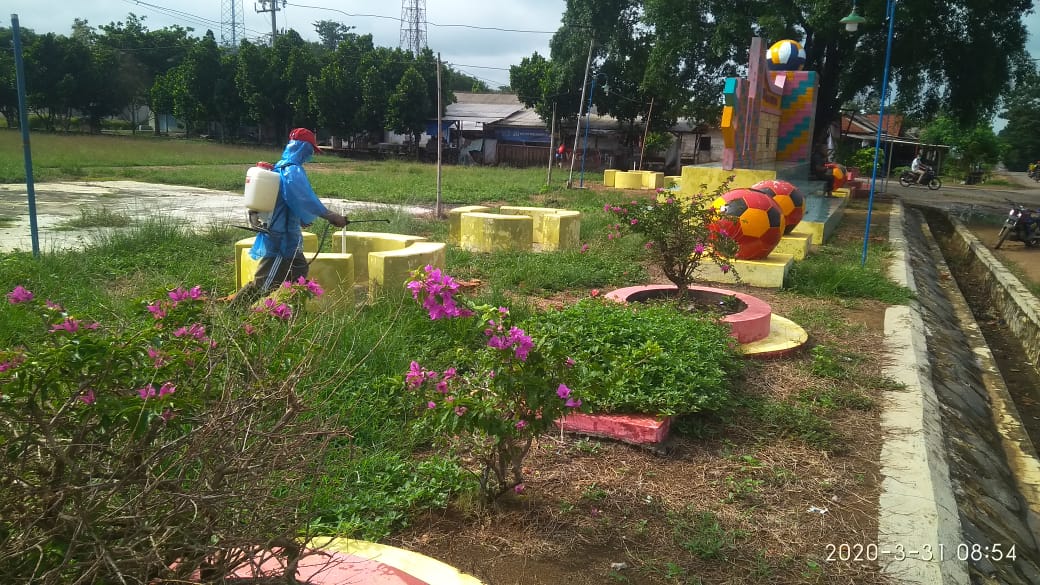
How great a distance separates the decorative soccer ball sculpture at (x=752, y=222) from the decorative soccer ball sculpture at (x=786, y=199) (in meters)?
0.93

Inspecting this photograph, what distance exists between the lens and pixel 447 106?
128 ft

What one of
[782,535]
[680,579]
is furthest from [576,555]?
[782,535]

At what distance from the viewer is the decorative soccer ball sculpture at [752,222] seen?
8.02 metres

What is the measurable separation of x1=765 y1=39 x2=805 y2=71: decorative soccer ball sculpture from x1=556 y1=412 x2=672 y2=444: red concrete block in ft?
52.0

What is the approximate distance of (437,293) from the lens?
301 cm

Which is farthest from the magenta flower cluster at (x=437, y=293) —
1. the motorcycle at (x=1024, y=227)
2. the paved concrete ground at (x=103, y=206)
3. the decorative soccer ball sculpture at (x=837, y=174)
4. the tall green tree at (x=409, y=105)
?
the tall green tree at (x=409, y=105)

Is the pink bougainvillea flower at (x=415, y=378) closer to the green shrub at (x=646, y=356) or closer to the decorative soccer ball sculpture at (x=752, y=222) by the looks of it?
the green shrub at (x=646, y=356)

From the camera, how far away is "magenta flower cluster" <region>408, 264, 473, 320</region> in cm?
300

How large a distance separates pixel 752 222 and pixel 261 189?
517cm

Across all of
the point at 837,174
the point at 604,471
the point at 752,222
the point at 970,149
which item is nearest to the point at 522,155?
the point at 837,174

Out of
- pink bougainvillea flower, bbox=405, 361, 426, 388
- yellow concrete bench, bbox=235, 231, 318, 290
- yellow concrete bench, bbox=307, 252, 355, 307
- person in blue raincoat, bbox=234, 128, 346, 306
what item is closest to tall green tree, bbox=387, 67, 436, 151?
yellow concrete bench, bbox=235, 231, 318, 290

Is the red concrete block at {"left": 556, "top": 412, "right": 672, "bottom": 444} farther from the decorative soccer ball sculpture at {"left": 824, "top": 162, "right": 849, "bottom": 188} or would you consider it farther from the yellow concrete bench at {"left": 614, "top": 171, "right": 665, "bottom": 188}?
the yellow concrete bench at {"left": 614, "top": 171, "right": 665, "bottom": 188}

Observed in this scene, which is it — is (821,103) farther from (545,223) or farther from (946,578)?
(946,578)

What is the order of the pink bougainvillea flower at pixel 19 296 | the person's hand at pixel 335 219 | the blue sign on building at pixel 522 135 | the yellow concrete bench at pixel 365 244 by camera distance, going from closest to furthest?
the pink bougainvillea flower at pixel 19 296 < the person's hand at pixel 335 219 < the yellow concrete bench at pixel 365 244 < the blue sign on building at pixel 522 135
